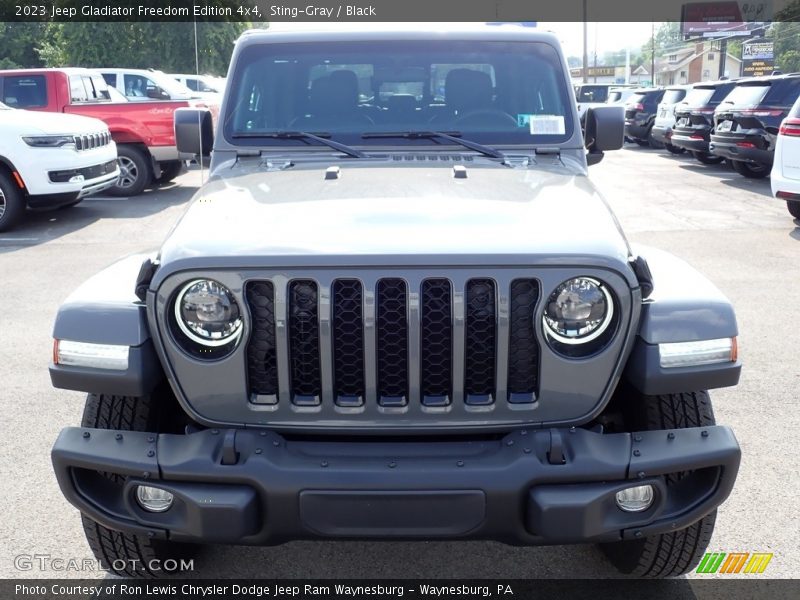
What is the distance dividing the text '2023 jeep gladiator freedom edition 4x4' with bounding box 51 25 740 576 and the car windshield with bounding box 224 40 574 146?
1.08m

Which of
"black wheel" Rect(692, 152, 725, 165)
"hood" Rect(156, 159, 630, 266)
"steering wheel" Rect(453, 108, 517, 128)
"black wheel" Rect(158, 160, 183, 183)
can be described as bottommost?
"black wheel" Rect(692, 152, 725, 165)

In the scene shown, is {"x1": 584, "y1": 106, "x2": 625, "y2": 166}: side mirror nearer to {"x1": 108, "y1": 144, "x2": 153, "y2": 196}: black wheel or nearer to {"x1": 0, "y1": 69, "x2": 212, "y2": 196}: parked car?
{"x1": 0, "y1": 69, "x2": 212, "y2": 196}: parked car

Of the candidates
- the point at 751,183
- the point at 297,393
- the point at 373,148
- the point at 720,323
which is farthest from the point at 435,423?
the point at 751,183

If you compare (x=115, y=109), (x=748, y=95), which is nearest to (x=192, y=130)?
(x=115, y=109)

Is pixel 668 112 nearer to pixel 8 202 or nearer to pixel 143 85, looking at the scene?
pixel 143 85

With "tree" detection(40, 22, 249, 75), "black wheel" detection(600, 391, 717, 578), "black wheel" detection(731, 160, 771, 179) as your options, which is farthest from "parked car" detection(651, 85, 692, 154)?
"tree" detection(40, 22, 249, 75)

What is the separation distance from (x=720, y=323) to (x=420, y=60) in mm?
1968

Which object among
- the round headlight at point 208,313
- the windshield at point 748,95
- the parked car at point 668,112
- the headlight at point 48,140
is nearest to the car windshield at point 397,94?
the round headlight at point 208,313

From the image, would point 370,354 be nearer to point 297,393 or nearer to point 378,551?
point 297,393

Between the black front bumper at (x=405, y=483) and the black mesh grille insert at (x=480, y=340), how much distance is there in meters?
0.17

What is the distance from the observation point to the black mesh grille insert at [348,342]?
243 centimetres

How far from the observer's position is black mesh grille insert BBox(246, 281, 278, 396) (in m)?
2.46

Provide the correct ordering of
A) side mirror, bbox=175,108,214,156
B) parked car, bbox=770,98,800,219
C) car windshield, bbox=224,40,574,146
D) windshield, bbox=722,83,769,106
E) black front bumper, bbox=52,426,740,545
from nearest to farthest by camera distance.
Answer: black front bumper, bbox=52,426,740,545 → car windshield, bbox=224,40,574,146 → side mirror, bbox=175,108,214,156 → parked car, bbox=770,98,800,219 → windshield, bbox=722,83,769,106

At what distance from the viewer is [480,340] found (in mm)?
2467
